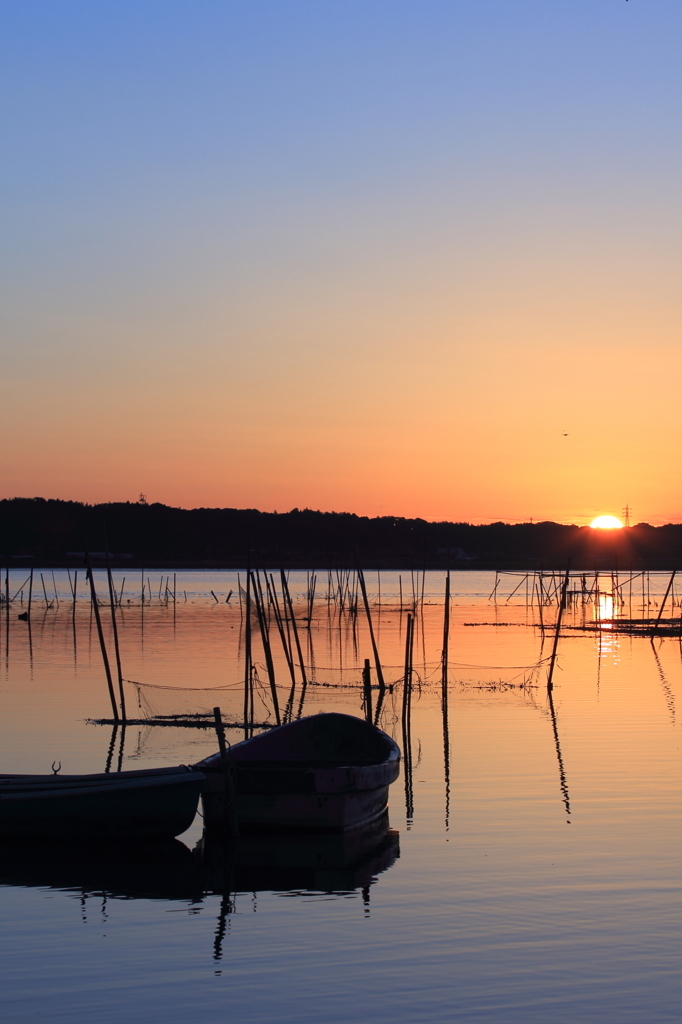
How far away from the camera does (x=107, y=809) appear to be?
1042cm

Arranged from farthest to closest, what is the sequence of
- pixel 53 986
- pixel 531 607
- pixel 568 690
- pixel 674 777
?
pixel 531 607 → pixel 568 690 → pixel 674 777 → pixel 53 986

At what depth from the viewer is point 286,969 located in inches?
293

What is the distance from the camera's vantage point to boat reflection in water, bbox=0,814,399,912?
9.43m

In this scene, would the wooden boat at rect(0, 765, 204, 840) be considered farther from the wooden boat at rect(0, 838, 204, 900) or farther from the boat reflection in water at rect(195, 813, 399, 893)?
the boat reflection in water at rect(195, 813, 399, 893)

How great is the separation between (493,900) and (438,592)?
73.1 m

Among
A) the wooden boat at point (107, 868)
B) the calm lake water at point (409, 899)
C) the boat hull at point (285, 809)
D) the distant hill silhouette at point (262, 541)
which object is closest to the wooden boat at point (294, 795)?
the boat hull at point (285, 809)

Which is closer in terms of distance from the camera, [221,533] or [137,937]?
[137,937]

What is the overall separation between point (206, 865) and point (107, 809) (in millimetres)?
1130

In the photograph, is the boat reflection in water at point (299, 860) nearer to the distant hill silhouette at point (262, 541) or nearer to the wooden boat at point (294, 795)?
the wooden boat at point (294, 795)

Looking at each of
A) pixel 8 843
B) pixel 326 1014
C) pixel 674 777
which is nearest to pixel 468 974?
pixel 326 1014

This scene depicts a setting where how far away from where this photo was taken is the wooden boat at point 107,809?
10398 mm

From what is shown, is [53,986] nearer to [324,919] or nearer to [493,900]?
[324,919]

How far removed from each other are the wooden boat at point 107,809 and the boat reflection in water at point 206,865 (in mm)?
199

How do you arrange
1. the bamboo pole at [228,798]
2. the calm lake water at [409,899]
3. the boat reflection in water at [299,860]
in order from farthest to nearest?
1. the bamboo pole at [228,798]
2. the boat reflection in water at [299,860]
3. the calm lake water at [409,899]
